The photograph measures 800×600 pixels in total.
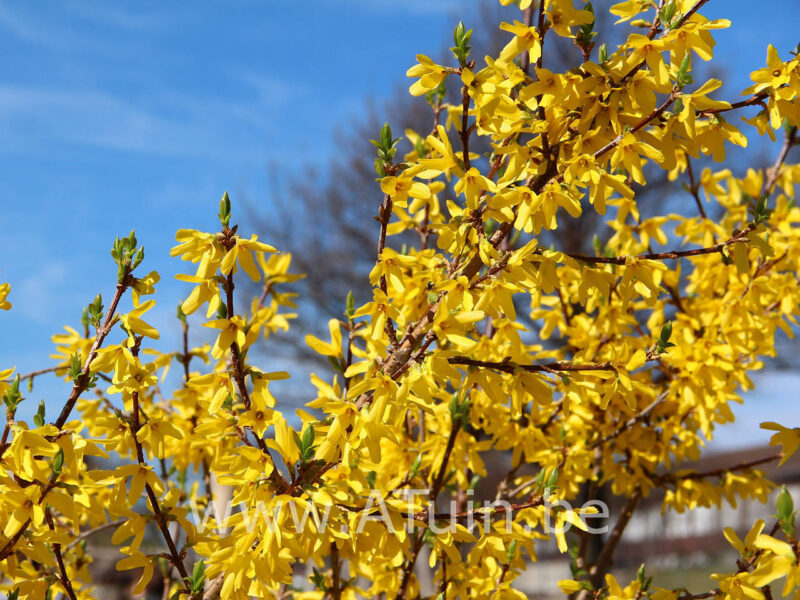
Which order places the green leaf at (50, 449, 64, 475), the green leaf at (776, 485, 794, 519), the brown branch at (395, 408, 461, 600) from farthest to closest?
the brown branch at (395, 408, 461, 600) → the green leaf at (50, 449, 64, 475) → the green leaf at (776, 485, 794, 519)

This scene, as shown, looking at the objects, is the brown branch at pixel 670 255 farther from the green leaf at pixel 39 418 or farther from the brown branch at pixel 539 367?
the green leaf at pixel 39 418

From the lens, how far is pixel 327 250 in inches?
484

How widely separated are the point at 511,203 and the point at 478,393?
2.80 feet

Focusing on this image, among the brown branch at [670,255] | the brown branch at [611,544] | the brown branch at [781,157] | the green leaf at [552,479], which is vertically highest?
the brown branch at [781,157]

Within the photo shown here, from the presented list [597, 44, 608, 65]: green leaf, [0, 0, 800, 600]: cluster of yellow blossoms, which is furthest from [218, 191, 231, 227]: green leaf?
[597, 44, 608, 65]: green leaf

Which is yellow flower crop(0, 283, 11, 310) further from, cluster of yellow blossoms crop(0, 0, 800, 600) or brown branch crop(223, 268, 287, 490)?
brown branch crop(223, 268, 287, 490)

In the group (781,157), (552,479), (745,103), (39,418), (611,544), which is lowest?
(611,544)

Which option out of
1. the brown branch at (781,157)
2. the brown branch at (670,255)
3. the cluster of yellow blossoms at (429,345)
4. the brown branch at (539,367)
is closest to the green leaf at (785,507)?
the cluster of yellow blossoms at (429,345)

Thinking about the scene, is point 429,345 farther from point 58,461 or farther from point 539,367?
point 58,461

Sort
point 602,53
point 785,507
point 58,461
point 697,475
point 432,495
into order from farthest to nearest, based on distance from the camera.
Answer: point 697,475 < point 432,495 < point 602,53 < point 58,461 < point 785,507

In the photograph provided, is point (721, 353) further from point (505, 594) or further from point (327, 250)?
point (327, 250)

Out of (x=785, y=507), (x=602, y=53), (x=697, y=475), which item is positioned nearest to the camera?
(x=785, y=507)

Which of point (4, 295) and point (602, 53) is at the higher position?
point (602, 53)

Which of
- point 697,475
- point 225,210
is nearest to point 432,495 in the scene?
point 225,210
